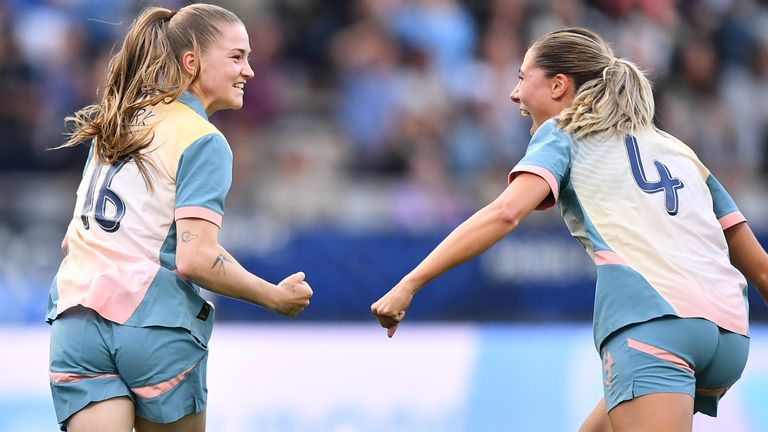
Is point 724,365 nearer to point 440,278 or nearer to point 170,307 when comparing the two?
point 170,307

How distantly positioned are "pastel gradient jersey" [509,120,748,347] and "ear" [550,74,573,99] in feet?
0.71

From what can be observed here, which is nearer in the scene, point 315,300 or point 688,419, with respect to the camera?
point 688,419

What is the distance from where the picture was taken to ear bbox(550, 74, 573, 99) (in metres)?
4.10

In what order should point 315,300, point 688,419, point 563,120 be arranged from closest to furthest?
1. point 688,419
2. point 563,120
3. point 315,300

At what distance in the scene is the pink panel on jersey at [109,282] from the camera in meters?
3.66

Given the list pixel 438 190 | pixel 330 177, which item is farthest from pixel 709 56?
pixel 330 177

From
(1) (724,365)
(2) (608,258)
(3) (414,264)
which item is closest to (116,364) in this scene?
(2) (608,258)

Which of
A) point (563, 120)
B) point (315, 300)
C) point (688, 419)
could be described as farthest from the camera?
point (315, 300)

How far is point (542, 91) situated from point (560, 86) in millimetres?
70

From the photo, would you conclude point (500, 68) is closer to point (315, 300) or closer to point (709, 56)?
point (709, 56)

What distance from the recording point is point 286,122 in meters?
10.8

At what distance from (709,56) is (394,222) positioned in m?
3.44

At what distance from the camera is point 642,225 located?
377 cm

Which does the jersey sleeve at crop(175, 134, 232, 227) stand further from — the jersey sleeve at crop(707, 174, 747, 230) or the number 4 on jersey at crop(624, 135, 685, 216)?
the jersey sleeve at crop(707, 174, 747, 230)
